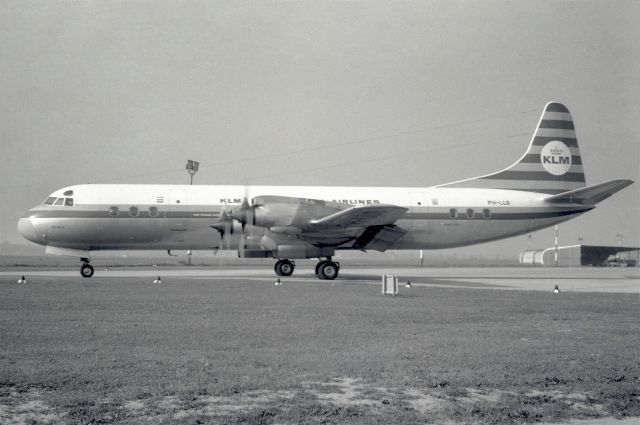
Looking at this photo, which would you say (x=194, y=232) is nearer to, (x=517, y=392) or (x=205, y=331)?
(x=205, y=331)

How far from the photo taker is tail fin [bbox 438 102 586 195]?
33.2 m

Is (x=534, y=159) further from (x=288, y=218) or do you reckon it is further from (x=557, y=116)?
(x=288, y=218)

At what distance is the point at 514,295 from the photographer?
20.9 metres

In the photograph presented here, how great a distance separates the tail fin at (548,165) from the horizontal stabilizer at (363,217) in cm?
742

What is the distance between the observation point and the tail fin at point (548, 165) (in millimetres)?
33188

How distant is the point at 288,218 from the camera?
26.5 meters

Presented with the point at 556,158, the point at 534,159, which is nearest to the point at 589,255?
the point at 556,158

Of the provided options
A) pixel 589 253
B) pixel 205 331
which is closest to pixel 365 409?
pixel 205 331

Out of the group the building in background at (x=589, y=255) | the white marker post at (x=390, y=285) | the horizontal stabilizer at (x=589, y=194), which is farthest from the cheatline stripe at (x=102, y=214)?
the building in background at (x=589, y=255)

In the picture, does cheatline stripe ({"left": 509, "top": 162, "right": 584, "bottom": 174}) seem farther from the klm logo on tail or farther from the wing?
the wing

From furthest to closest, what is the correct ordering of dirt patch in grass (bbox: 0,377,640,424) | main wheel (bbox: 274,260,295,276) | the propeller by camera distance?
main wheel (bbox: 274,260,295,276)
the propeller
dirt patch in grass (bbox: 0,377,640,424)

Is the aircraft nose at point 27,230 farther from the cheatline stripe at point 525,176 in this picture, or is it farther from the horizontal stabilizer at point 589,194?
the horizontal stabilizer at point 589,194

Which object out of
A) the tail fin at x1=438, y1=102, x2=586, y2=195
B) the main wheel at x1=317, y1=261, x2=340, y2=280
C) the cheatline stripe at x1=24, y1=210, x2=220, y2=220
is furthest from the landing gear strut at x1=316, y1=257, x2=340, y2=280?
the tail fin at x1=438, y1=102, x2=586, y2=195

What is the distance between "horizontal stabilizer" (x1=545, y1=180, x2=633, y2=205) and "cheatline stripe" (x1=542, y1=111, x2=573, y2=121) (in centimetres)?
490
